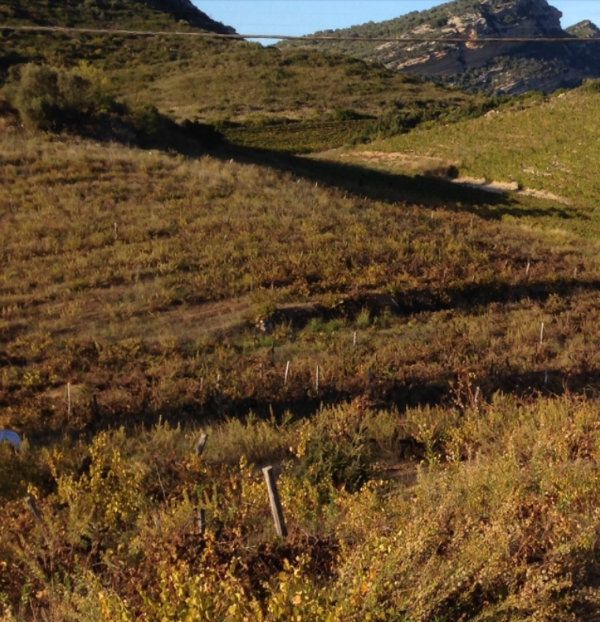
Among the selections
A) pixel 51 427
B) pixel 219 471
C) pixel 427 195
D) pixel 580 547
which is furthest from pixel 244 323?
pixel 427 195

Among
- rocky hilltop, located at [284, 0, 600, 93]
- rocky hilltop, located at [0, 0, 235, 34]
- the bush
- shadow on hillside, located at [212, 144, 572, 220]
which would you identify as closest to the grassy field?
the bush

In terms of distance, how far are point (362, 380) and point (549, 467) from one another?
5.87 meters

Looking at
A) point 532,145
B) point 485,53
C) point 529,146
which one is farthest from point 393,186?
point 485,53

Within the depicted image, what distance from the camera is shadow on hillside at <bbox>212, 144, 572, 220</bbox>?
3108 centimetres

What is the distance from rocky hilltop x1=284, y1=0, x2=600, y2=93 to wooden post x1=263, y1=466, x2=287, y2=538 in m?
136

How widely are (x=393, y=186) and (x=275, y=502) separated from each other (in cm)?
3420

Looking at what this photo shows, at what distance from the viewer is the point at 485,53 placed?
509 ft

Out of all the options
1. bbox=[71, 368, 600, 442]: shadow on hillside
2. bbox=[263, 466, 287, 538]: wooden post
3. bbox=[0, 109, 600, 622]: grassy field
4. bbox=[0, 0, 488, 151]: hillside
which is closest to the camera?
bbox=[0, 109, 600, 622]: grassy field

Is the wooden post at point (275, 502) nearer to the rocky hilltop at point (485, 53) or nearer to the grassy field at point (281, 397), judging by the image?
the grassy field at point (281, 397)

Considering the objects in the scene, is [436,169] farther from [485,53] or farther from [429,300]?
[485,53]

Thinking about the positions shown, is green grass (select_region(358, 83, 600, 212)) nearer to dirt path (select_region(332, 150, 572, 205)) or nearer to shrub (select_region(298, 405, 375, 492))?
dirt path (select_region(332, 150, 572, 205))

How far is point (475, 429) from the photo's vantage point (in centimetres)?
715

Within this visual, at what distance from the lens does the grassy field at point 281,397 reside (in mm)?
3754

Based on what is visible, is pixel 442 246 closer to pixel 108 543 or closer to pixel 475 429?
pixel 475 429
